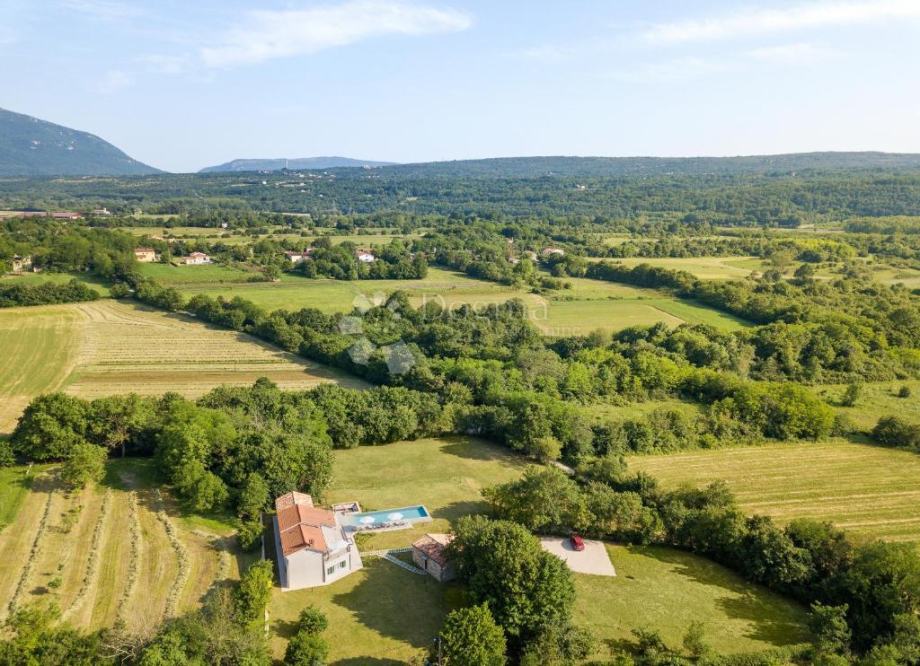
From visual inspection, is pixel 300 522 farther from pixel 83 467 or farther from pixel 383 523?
pixel 83 467

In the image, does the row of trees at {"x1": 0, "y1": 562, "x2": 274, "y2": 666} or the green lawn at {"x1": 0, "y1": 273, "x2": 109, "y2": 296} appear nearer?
the row of trees at {"x1": 0, "y1": 562, "x2": 274, "y2": 666}

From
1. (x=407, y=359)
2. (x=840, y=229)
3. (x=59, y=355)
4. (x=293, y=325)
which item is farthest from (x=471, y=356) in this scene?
(x=840, y=229)

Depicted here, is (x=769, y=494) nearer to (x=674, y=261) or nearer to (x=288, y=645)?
(x=288, y=645)

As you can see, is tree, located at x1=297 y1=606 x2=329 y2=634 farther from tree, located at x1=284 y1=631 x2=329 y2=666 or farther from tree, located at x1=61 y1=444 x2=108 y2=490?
tree, located at x1=61 y1=444 x2=108 y2=490

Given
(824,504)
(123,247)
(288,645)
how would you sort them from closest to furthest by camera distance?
(288,645) < (824,504) < (123,247)

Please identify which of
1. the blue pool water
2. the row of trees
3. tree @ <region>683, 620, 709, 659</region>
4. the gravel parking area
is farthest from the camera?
the blue pool water

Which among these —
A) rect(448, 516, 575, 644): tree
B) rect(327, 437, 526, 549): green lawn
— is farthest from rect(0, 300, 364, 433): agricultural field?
rect(448, 516, 575, 644): tree

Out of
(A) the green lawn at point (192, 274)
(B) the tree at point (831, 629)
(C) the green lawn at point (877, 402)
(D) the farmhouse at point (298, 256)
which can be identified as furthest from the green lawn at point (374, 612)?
(D) the farmhouse at point (298, 256)

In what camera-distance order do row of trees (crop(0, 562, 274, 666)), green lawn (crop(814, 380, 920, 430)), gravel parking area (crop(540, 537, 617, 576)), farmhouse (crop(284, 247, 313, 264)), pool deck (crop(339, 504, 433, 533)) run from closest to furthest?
1. row of trees (crop(0, 562, 274, 666))
2. gravel parking area (crop(540, 537, 617, 576))
3. pool deck (crop(339, 504, 433, 533))
4. green lawn (crop(814, 380, 920, 430))
5. farmhouse (crop(284, 247, 313, 264))
